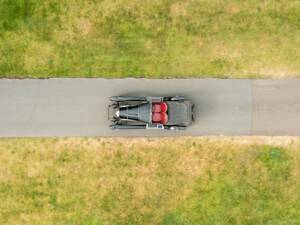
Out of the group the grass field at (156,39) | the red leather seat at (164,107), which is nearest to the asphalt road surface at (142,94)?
the grass field at (156,39)

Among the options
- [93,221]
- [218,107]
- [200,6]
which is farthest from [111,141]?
[200,6]

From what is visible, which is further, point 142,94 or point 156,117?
point 142,94

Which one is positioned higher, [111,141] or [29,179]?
[111,141]

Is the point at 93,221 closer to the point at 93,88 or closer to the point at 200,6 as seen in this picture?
the point at 93,88

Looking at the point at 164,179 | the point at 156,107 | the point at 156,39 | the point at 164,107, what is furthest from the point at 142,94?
the point at 164,179

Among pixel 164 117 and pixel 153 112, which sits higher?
pixel 153 112

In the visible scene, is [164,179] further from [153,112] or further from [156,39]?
[156,39]

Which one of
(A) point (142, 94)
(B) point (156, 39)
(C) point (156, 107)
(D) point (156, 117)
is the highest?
(B) point (156, 39)

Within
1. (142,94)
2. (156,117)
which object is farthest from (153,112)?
(142,94)
